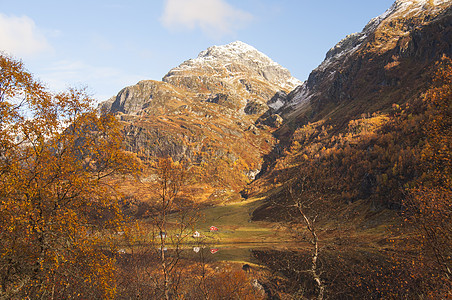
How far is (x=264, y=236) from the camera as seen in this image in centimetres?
9019

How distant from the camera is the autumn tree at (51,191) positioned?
30.5 ft

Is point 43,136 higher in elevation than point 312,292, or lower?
higher

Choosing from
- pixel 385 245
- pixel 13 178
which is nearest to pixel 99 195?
pixel 13 178

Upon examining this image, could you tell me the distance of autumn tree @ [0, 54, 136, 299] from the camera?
930 centimetres

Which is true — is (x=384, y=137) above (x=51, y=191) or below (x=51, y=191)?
below

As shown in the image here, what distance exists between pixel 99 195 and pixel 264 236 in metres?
88.4

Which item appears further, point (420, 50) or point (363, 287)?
point (420, 50)

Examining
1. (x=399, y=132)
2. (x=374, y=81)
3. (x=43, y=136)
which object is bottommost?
(x=399, y=132)

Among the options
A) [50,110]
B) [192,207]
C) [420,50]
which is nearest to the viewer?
[50,110]

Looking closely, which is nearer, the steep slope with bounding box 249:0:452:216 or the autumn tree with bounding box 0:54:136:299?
the autumn tree with bounding box 0:54:136:299

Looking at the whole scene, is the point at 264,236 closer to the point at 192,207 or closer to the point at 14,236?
the point at 192,207

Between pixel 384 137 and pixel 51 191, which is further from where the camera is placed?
pixel 384 137

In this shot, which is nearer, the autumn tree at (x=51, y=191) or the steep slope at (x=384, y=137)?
the autumn tree at (x=51, y=191)

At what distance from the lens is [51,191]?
10.9 metres
